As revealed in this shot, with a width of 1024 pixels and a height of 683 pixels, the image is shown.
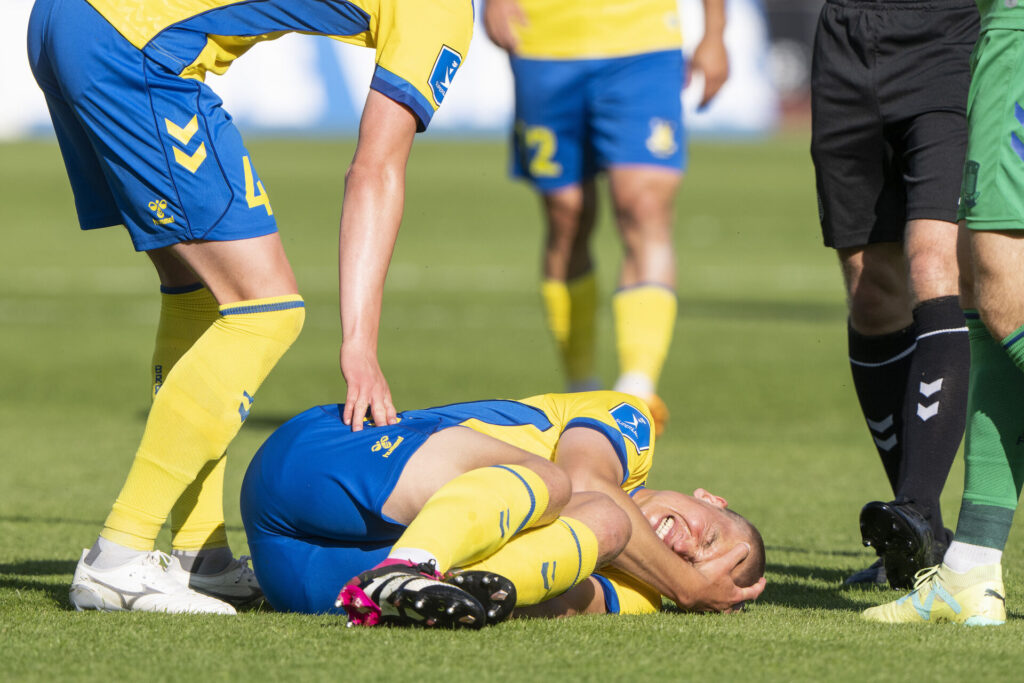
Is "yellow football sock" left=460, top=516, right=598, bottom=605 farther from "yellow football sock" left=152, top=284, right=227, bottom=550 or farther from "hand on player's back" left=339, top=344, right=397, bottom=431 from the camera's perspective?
"yellow football sock" left=152, top=284, right=227, bottom=550

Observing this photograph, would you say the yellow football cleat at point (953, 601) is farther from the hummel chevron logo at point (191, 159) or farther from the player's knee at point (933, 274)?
the hummel chevron logo at point (191, 159)

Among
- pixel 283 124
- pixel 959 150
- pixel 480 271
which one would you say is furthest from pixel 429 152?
pixel 959 150

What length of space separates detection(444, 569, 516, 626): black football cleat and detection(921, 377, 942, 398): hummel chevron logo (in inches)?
54.9

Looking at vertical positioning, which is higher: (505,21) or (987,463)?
(505,21)

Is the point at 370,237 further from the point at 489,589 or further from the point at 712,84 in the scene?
the point at 712,84

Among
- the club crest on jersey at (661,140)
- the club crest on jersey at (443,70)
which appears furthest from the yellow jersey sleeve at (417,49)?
the club crest on jersey at (661,140)

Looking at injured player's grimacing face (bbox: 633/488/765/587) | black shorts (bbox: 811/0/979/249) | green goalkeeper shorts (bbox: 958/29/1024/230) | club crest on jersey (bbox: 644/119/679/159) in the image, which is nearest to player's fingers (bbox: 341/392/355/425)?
injured player's grimacing face (bbox: 633/488/765/587)

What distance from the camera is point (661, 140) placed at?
673 cm

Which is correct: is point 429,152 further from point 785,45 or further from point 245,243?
point 245,243

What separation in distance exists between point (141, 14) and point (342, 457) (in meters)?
1.14

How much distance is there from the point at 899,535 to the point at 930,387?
0.47 m

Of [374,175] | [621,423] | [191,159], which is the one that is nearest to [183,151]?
[191,159]

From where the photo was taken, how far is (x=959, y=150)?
4.13 m

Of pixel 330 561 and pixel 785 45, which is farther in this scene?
pixel 785 45
